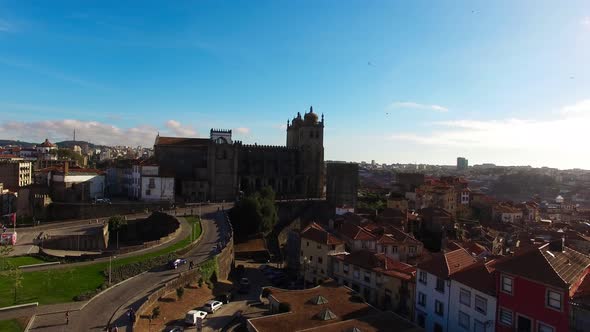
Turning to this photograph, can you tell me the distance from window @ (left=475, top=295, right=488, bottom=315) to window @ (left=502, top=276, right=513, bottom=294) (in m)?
1.60

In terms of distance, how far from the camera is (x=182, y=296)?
3158 centimetres

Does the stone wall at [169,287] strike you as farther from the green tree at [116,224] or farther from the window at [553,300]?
the window at [553,300]

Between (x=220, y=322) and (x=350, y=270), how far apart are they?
13.4 m

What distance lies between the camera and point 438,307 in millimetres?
28453

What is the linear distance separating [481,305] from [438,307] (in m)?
3.98

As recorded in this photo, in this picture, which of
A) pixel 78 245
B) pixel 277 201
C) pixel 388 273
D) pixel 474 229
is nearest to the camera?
pixel 388 273

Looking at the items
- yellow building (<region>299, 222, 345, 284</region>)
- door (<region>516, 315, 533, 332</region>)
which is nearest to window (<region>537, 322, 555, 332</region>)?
door (<region>516, 315, 533, 332</region>)

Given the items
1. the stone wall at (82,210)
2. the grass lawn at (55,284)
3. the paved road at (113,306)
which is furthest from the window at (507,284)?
the stone wall at (82,210)

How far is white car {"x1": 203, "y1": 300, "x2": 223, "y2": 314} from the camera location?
3133 cm

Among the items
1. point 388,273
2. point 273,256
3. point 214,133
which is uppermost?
point 214,133

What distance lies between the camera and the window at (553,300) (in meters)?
→ 20.9

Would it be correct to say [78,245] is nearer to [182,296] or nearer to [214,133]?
[182,296]

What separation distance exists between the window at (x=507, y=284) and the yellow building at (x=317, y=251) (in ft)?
A: 64.9

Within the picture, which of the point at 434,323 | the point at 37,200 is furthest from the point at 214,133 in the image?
the point at 434,323
